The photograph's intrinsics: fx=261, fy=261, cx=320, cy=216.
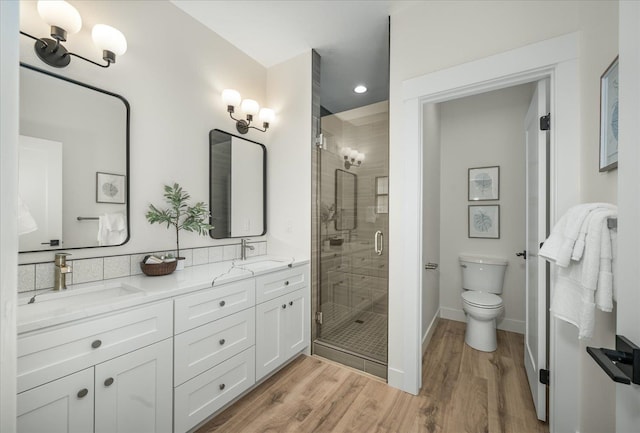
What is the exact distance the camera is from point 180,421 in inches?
55.4

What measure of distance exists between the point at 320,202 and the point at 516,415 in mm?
2061

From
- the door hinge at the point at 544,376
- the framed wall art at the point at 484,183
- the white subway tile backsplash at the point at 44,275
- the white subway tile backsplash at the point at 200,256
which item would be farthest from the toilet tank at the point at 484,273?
the white subway tile backsplash at the point at 44,275

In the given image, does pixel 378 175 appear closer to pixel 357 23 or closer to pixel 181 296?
pixel 357 23

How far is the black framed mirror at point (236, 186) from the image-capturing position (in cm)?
222

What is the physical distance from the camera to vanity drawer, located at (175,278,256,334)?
55.5 inches

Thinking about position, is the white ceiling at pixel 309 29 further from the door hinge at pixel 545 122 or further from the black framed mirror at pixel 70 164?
the door hinge at pixel 545 122

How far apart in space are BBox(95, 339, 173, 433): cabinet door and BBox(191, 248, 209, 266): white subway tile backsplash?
0.80 metres

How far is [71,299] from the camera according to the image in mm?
1309

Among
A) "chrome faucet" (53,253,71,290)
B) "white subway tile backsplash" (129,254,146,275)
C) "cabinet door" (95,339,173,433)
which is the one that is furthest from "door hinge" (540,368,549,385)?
Answer: "chrome faucet" (53,253,71,290)

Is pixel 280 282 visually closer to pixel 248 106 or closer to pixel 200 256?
pixel 200 256

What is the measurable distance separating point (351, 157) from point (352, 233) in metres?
0.75

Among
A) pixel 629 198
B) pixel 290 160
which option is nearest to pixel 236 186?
pixel 290 160

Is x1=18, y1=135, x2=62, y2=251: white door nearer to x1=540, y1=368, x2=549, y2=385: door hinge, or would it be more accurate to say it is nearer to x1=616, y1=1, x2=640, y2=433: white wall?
x1=616, y1=1, x2=640, y2=433: white wall

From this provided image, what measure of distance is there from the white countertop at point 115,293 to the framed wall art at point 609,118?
6.39ft
